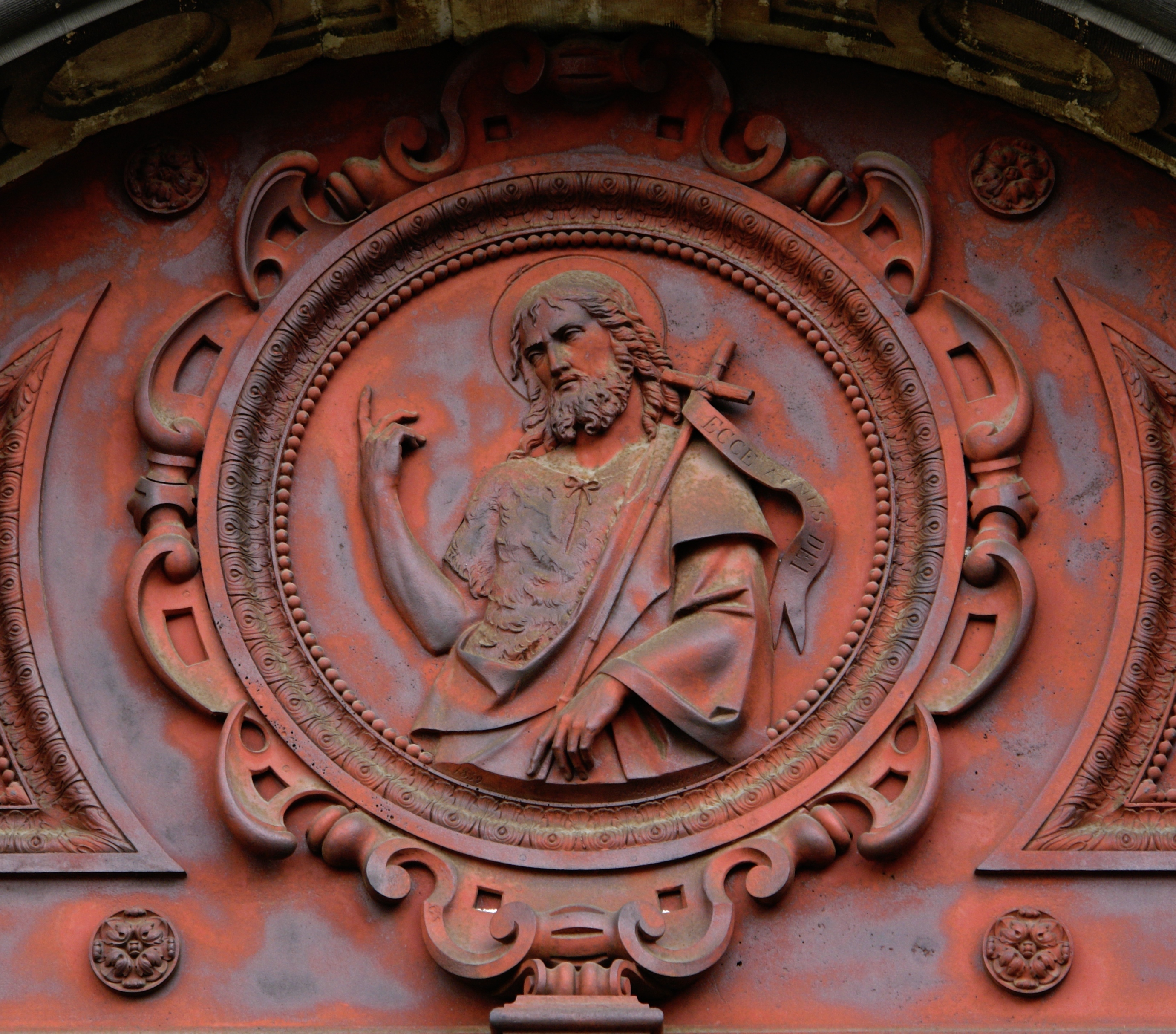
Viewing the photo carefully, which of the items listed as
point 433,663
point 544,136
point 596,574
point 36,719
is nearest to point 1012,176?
point 544,136

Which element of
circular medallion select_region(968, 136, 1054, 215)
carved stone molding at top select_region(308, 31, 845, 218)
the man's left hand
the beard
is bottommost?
the man's left hand

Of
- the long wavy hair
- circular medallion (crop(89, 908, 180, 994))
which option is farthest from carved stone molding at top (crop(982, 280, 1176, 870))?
circular medallion (crop(89, 908, 180, 994))

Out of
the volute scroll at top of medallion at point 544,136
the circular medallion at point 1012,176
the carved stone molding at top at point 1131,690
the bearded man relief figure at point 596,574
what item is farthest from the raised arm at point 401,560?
the circular medallion at point 1012,176

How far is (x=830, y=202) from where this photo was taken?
7.09 metres

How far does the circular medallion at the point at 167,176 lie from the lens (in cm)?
720

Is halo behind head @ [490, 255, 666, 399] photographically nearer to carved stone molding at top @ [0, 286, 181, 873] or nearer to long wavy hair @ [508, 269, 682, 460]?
long wavy hair @ [508, 269, 682, 460]

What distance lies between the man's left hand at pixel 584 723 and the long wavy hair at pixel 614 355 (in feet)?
2.74

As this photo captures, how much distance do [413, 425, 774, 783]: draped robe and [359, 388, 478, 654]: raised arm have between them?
63 mm

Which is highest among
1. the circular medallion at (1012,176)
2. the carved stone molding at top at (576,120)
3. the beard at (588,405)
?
the carved stone molding at top at (576,120)

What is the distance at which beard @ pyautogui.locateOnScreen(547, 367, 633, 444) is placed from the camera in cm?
694

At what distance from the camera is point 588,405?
→ 273 inches

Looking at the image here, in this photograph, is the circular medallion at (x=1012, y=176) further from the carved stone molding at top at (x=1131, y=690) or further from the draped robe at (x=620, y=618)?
the draped robe at (x=620, y=618)

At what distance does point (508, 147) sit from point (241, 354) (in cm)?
104

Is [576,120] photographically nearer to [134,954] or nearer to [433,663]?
[433,663]
